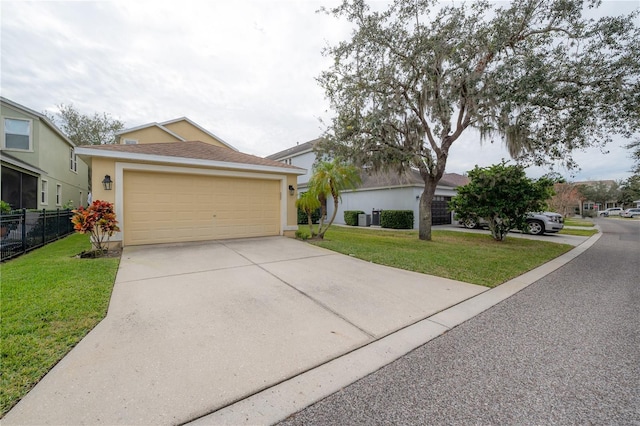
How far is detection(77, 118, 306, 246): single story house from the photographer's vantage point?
23.1 ft

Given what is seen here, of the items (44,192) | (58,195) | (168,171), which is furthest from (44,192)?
(168,171)

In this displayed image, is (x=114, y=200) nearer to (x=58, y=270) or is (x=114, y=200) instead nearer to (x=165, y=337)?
(x=58, y=270)

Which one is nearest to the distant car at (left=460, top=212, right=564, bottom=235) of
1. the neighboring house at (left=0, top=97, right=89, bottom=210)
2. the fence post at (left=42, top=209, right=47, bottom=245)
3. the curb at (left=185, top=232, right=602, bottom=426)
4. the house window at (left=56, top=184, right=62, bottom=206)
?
the curb at (left=185, top=232, right=602, bottom=426)

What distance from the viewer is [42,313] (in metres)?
3.03

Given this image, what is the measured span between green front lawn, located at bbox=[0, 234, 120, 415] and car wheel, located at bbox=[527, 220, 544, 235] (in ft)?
52.5

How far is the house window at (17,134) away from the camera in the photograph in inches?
467

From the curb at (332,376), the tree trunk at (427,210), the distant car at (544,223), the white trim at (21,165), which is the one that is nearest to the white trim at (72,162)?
the white trim at (21,165)

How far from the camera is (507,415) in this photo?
176 cm

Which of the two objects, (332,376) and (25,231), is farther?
(25,231)

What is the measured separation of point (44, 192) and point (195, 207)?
11.3m

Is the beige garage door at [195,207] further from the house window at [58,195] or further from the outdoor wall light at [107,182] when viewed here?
the house window at [58,195]

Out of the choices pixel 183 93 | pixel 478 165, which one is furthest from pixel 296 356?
pixel 183 93

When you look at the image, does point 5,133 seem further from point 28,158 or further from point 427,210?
point 427,210

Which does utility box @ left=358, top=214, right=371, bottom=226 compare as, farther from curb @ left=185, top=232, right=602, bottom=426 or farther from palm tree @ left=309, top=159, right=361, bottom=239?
curb @ left=185, top=232, right=602, bottom=426
